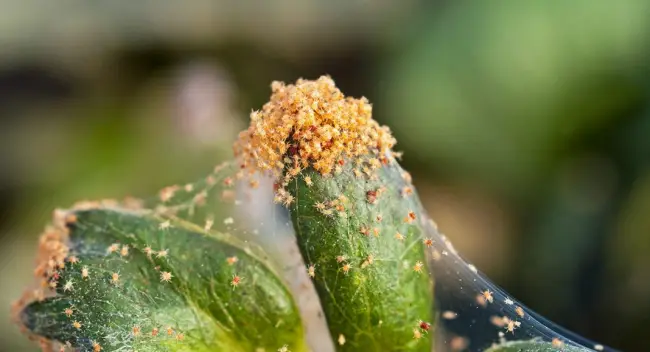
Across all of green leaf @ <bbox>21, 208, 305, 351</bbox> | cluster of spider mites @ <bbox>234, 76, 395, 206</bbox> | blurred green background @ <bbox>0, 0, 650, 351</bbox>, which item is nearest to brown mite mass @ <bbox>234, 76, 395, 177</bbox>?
cluster of spider mites @ <bbox>234, 76, 395, 206</bbox>

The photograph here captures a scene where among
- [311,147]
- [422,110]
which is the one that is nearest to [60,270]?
[311,147]

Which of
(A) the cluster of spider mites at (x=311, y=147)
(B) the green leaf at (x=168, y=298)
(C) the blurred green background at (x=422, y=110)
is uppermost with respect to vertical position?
(C) the blurred green background at (x=422, y=110)

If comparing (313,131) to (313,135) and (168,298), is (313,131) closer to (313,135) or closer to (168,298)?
(313,135)

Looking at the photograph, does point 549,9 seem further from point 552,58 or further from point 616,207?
point 616,207

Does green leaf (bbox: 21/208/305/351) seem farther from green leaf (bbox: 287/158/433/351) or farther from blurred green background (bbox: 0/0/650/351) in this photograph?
blurred green background (bbox: 0/0/650/351)

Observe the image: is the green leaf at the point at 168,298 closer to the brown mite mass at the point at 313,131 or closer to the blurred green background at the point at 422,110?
the brown mite mass at the point at 313,131

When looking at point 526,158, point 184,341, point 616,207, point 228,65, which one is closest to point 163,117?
point 228,65

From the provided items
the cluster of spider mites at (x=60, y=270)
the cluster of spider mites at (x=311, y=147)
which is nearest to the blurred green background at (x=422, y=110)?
the cluster of spider mites at (x=60, y=270)

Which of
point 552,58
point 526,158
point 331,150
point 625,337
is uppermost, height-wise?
point 552,58
